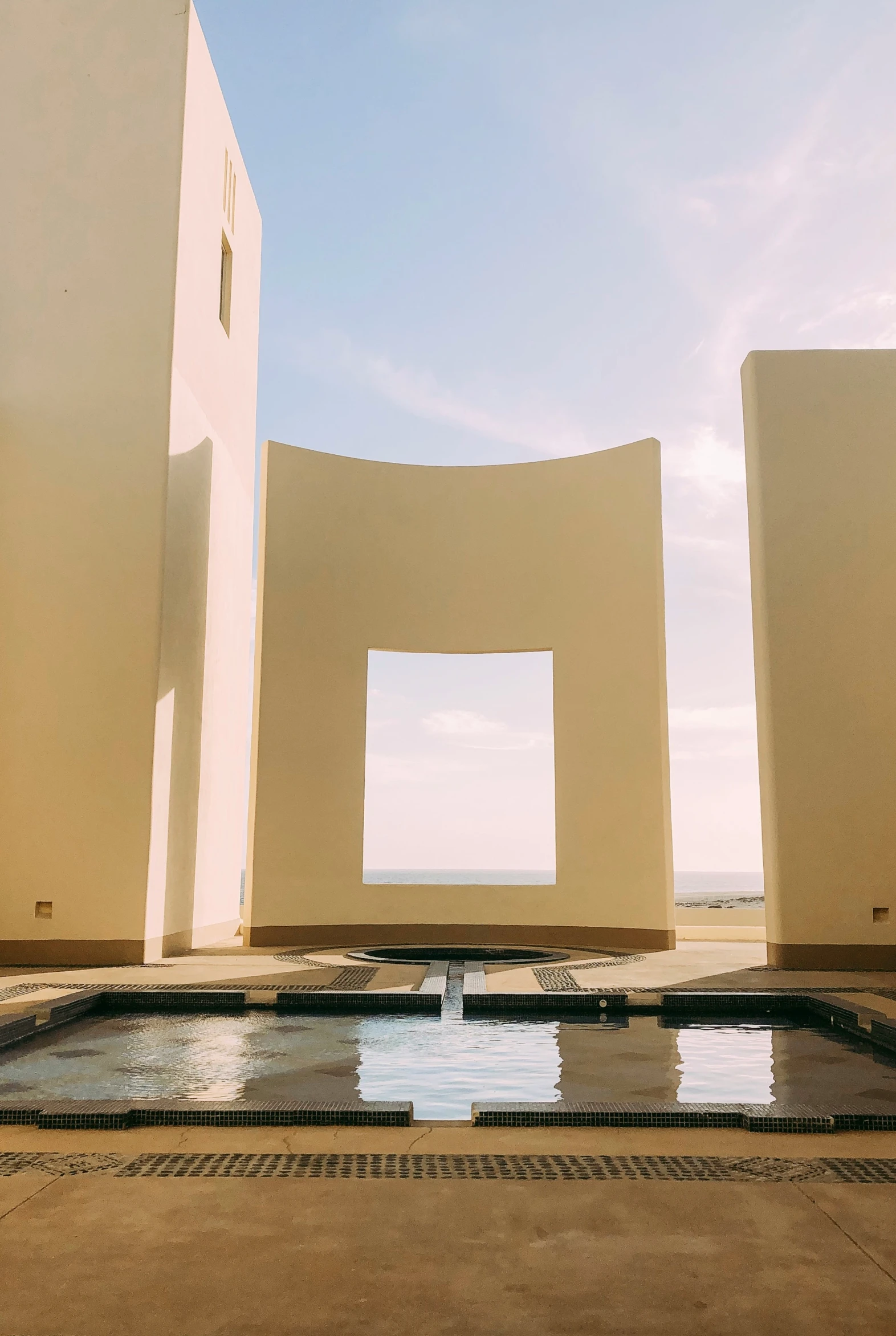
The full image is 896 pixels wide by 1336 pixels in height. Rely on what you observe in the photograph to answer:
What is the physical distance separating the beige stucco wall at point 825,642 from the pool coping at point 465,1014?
85.4 inches

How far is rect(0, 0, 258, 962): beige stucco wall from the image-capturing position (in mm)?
9094

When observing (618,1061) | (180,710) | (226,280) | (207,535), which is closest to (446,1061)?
(618,1061)

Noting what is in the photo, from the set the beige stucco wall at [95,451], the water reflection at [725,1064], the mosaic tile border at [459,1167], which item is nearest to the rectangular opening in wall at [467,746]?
the beige stucco wall at [95,451]

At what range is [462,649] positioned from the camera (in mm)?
11891

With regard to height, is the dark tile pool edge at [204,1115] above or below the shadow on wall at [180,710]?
below

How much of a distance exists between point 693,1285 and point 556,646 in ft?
31.2

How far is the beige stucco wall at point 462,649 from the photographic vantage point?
36.1ft

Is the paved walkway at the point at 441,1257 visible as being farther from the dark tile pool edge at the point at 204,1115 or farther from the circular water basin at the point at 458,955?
the circular water basin at the point at 458,955

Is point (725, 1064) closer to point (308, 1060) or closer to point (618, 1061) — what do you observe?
point (618, 1061)

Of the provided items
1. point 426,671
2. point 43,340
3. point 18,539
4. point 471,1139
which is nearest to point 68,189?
point 43,340

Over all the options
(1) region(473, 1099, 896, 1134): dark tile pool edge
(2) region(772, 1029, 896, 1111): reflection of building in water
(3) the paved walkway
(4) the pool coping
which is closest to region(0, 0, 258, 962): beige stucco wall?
(4) the pool coping

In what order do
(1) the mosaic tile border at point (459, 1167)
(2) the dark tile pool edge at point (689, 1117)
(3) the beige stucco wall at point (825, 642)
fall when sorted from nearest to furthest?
(1) the mosaic tile border at point (459, 1167) → (2) the dark tile pool edge at point (689, 1117) → (3) the beige stucco wall at point (825, 642)

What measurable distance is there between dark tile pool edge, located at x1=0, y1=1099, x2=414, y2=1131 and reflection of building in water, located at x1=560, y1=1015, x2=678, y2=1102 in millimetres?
1065

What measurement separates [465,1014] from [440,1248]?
427 centimetres
